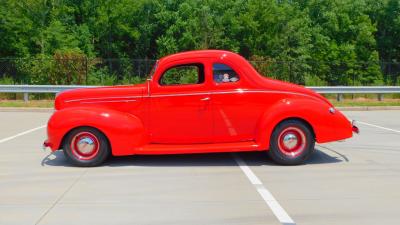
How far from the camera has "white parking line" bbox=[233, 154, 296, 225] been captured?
5447 millimetres

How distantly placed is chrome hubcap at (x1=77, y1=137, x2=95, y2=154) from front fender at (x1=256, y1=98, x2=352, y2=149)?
2678 millimetres

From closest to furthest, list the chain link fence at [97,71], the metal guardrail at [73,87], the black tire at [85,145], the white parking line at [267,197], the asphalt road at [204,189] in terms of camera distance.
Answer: the white parking line at [267,197] → the asphalt road at [204,189] → the black tire at [85,145] → the metal guardrail at [73,87] → the chain link fence at [97,71]

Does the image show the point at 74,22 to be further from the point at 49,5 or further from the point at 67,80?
the point at 67,80

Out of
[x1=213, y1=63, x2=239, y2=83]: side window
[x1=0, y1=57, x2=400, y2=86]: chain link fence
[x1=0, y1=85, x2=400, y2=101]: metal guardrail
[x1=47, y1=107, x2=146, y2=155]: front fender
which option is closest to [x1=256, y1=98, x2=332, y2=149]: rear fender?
[x1=213, y1=63, x2=239, y2=83]: side window

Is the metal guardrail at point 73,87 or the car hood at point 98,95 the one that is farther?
the metal guardrail at point 73,87

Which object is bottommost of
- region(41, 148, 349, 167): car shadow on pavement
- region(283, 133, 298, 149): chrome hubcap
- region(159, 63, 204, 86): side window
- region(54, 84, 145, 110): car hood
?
region(41, 148, 349, 167): car shadow on pavement

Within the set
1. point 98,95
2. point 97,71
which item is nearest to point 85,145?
point 98,95

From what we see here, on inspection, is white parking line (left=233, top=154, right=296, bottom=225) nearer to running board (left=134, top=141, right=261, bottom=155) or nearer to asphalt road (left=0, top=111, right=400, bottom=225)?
asphalt road (left=0, top=111, right=400, bottom=225)

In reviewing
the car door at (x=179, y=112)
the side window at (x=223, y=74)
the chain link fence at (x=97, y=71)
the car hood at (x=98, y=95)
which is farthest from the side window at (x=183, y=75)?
the chain link fence at (x=97, y=71)

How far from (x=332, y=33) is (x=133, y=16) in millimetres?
19061

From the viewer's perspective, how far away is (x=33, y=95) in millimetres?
24469

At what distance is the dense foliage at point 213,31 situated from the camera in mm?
37875

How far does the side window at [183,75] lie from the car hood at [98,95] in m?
0.42

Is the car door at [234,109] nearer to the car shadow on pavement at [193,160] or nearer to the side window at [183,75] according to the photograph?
the side window at [183,75]
